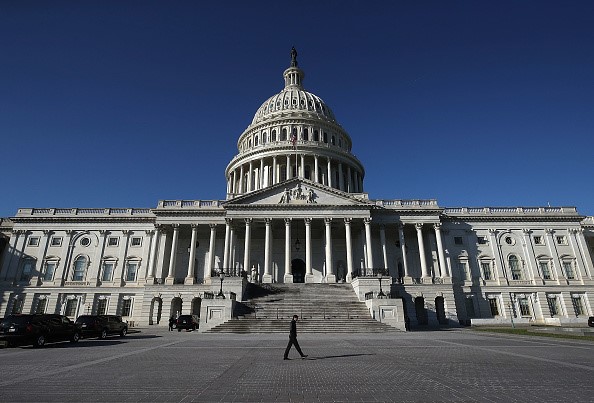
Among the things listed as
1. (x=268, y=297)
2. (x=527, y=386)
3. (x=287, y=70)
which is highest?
(x=287, y=70)

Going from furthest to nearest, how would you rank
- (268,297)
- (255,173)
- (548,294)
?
(255,173)
(548,294)
(268,297)

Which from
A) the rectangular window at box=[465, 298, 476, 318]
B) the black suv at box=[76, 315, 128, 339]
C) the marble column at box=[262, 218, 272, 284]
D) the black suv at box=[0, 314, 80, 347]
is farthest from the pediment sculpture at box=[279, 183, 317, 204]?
the black suv at box=[0, 314, 80, 347]

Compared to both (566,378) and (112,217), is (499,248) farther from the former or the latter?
(112,217)

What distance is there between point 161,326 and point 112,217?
20.7m

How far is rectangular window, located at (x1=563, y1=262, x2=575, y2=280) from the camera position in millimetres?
50031

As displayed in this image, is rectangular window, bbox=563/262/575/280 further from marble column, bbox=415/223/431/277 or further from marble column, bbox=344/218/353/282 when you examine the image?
marble column, bbox=344/218/353/282

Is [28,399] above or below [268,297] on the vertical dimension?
below

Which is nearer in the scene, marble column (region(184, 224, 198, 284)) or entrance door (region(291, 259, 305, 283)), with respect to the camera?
marble column (region(184, 224, 198, 284))

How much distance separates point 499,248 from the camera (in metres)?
51.7

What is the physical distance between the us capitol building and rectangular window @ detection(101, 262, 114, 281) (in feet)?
0.50

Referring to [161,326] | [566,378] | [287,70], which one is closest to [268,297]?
[161,326]

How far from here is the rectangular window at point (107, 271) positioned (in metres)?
50.7

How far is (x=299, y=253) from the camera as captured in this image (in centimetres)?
5359

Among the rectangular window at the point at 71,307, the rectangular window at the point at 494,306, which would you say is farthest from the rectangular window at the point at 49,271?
the rectangular window at the point at 494,306
